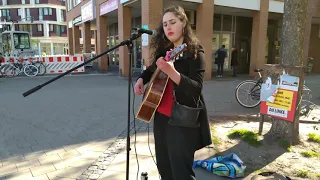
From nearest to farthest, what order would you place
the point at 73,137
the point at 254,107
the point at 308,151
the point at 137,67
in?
the point at 308,151 → the point at 73,137 → the point at 254,107 → the point at 137,67

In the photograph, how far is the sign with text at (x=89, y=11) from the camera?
1585cm

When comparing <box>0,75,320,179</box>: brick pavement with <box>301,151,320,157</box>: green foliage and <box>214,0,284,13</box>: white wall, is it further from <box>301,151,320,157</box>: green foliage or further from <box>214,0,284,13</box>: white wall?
<box>214,0,284,13</box>: white wall

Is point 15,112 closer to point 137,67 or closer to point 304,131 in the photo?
point 304,131

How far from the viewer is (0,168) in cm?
333

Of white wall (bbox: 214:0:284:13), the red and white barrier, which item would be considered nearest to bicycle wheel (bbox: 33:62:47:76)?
the red and white barrier

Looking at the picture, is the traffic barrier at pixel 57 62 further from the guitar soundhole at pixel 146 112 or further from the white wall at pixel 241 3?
the guitar soundhole at pixel 146 112

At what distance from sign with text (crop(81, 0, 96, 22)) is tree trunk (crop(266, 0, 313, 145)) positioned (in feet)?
45.2

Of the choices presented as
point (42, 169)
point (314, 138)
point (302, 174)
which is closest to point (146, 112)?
point (42, 169)

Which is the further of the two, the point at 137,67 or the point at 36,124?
the point at 137,67

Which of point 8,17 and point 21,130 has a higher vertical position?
point 8,17

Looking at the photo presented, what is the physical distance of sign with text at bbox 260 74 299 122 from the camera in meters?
3.75

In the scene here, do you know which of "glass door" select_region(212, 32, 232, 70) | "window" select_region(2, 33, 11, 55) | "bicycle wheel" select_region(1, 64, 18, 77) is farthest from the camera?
"window" select_region(2, 33, 11, 55)

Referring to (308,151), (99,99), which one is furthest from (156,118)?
(99,99)

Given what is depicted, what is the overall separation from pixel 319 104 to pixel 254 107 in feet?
6.76
